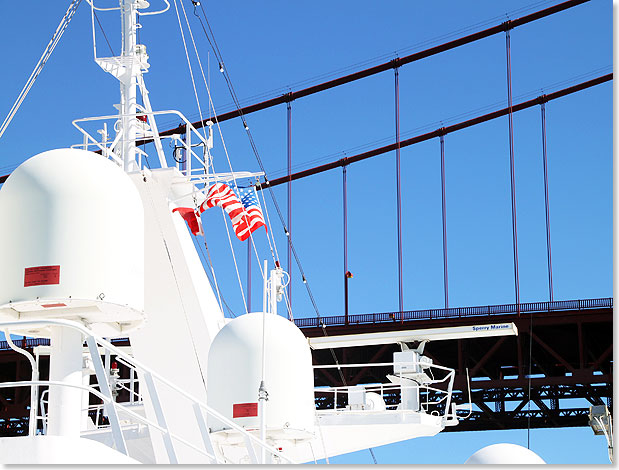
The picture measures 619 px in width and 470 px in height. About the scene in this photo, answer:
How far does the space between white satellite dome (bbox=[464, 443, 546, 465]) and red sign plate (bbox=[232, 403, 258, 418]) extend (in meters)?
3.62

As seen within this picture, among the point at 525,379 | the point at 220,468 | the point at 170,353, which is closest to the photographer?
the point at 220,468

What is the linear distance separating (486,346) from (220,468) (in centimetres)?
4345

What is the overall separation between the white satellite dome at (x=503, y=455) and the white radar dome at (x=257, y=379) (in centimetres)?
276

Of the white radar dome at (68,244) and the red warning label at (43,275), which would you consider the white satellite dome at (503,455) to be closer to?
the white radar dome at (68,244)

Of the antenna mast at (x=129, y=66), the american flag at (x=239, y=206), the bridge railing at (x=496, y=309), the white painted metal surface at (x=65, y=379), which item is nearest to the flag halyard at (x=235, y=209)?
the american flag at (x=239, y=206)

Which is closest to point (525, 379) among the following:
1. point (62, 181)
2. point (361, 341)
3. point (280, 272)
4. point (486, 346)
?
point (486, 346)

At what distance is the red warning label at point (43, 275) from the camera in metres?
10.7

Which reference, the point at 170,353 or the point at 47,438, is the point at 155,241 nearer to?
the point at 170,353

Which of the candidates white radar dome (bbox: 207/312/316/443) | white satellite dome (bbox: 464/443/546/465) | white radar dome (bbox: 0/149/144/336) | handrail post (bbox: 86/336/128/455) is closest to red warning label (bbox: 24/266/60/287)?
white radar dome (bbox: 0/149/144/336)

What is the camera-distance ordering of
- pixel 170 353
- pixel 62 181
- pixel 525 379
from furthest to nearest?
pixel 525 379, pixel 170 353, pixel 62 181

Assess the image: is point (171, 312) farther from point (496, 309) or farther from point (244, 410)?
point (496, 309)

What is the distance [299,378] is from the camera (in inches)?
610

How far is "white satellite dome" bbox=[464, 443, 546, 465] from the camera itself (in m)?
16.1

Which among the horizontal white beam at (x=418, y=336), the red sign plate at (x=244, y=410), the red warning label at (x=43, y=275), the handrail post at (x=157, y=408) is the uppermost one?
the red warning label at (x=43, y=275)
